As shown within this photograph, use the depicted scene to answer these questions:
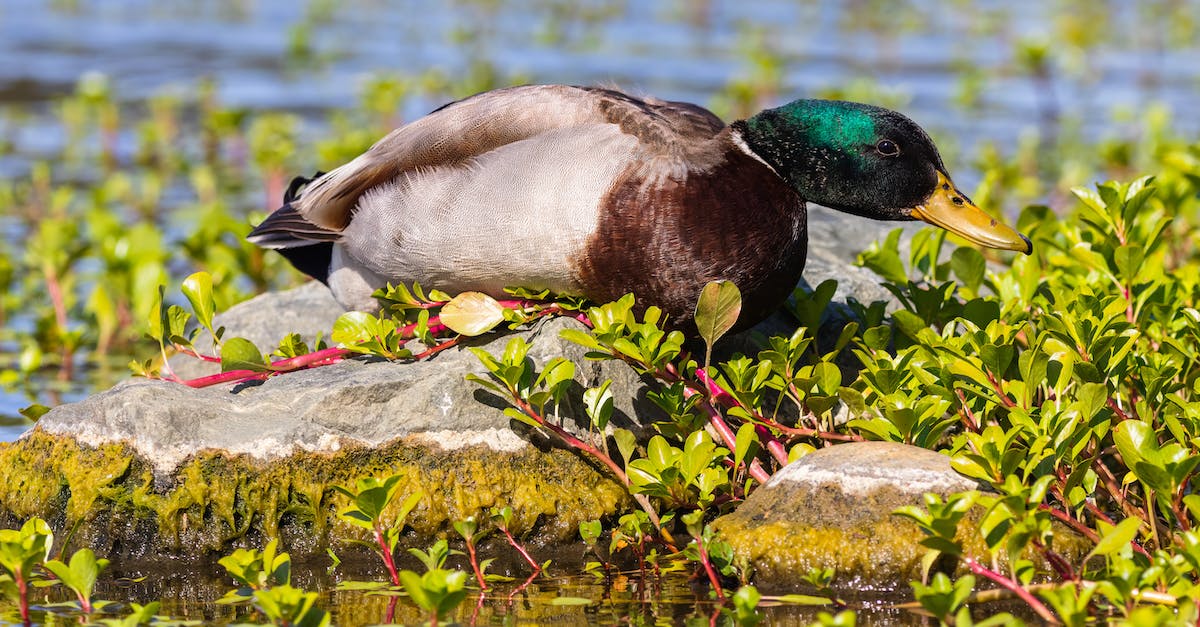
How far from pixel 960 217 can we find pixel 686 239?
2.74 feet

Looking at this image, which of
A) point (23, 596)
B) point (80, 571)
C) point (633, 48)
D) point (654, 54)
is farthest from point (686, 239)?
point (633, 48)

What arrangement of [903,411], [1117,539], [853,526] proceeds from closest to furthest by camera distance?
[1117,539]
[853,526]
[903,411]

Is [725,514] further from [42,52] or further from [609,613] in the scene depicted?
[42,52]

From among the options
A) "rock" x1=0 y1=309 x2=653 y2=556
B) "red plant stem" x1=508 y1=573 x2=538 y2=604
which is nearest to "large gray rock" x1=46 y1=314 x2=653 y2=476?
"rock" x1=0 y1=309 x2=653 y2=556

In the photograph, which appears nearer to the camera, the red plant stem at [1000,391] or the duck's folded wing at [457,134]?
the red plant stem at [1000,391]

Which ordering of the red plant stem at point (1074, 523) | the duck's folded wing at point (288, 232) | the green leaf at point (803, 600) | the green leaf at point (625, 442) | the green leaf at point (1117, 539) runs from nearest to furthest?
the green leaf at point (1117, 539)
the green leaf at point (803, 600)
the red plant stem at point (1074, 523)
the green leaf at point (625, 442)
the duck's folded wing at point (288, 232)

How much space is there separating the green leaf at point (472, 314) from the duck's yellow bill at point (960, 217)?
49.7 inches

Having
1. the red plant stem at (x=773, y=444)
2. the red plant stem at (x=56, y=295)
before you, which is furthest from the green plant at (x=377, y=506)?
the red plant stem at (x=56, y=295)

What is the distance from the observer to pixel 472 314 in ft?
14.9

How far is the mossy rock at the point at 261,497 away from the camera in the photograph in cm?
424

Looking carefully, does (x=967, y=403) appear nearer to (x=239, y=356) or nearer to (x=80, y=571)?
(x=239, y=356)

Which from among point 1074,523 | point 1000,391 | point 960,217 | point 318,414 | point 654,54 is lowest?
point 654,54

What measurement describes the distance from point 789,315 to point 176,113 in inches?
291

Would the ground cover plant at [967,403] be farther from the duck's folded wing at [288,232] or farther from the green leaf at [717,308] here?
the duck's folded wing at [288,232]
